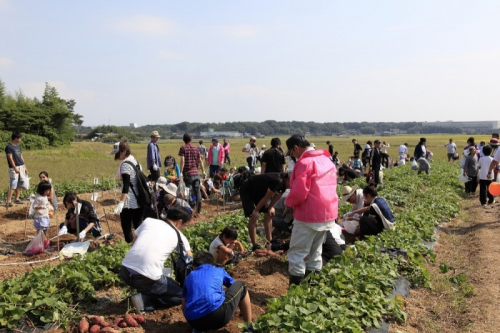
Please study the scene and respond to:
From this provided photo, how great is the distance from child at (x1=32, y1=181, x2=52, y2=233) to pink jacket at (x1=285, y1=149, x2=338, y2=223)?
4783mm

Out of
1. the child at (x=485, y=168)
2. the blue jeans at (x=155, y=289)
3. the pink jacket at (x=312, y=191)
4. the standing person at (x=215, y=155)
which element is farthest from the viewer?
the standing person at (x=215, y=155)

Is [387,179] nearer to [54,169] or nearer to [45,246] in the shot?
[45,246]

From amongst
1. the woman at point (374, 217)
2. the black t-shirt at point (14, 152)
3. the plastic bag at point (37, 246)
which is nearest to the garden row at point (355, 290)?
→ the woman at point (374, 217)

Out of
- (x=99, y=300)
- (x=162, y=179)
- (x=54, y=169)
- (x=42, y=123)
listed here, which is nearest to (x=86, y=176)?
(x=54, y=169)

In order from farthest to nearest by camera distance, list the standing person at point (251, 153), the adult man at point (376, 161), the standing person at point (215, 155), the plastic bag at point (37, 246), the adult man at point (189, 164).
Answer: the standing person at point (251, 153) < the adult man at point (376, 161) < the standing person at point (215, 155) < the adult man at point (189, 164) < the plastic bag at point (37, 246)

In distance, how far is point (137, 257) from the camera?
14.0 feet

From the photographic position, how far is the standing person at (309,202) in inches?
176

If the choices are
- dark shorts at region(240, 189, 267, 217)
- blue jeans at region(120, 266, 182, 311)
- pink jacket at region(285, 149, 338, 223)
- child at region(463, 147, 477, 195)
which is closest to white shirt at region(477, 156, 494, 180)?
child at region(463, 147, 477, 195)

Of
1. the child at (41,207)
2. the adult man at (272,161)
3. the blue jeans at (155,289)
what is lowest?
the blue jeans at (155,289)

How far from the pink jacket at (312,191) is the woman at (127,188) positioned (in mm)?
2731

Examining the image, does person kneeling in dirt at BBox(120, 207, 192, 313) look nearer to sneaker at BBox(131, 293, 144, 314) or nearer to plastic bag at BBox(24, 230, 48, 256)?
sneaker at BBox(131, 293, 144, 314)

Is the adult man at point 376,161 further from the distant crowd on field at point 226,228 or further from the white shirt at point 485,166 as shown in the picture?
the distant crowd on field at point 226,228

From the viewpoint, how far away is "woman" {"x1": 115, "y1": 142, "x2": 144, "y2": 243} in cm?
621

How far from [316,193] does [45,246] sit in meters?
5.21
